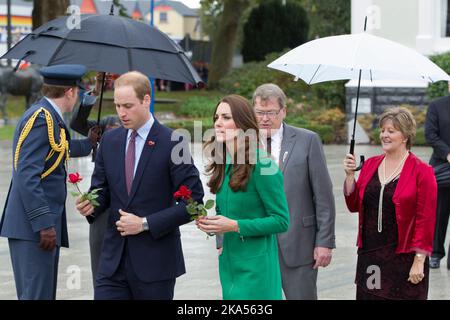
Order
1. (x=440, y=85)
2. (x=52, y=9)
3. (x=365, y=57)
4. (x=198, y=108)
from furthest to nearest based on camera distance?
(x=198, y=108) < (x=52, y=9) < (x=440, y=85) < (x=365, y=57)

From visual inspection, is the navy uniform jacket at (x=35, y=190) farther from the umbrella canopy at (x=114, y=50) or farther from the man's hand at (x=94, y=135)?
the man's hand at (x=94, y=135)

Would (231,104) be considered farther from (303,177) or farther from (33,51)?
(33,51)

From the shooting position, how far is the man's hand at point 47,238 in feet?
19.0

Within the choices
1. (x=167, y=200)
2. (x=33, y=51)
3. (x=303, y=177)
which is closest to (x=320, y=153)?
(x=303, y=177)

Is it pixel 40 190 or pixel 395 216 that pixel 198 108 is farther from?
pixel 40 190

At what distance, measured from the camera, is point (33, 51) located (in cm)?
678

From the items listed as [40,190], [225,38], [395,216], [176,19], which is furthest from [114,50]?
[176,19]

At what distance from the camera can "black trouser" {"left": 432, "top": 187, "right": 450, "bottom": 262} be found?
9.78 metres

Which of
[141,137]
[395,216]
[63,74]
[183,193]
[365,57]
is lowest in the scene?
[395,216]

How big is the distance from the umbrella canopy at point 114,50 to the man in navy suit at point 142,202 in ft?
2.99

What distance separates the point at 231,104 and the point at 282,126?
1.34 m

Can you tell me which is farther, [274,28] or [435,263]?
[274,28]

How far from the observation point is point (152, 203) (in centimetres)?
548

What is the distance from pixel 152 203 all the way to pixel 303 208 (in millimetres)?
1261
